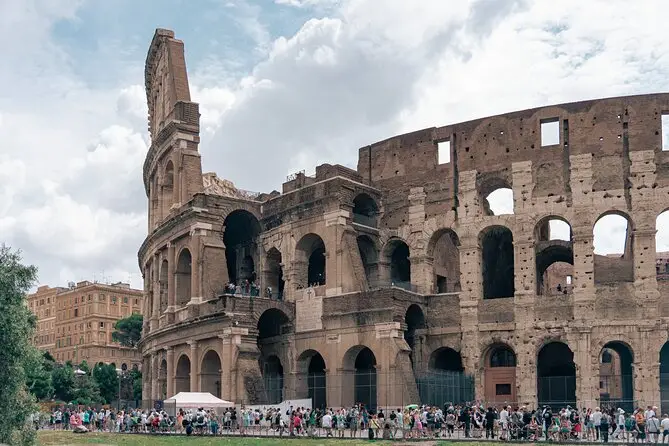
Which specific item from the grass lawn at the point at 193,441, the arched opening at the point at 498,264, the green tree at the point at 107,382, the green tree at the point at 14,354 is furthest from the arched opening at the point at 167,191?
the green tree at the point at 14,354

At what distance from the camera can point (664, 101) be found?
39.4 meters

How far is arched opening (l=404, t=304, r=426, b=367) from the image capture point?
140ft

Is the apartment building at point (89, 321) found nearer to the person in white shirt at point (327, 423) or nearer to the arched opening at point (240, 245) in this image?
the arched opening at point (240, 245)

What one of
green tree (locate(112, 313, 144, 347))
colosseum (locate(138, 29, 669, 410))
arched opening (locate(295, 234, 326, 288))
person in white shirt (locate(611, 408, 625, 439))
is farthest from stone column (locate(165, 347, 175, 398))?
green tree (locate(112, 313, 144, 347))

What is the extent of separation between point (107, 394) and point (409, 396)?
142 ft

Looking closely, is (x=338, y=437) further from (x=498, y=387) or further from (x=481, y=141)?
(x=481, y=141)

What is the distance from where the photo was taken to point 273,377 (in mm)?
46125

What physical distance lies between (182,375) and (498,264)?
16.8 m

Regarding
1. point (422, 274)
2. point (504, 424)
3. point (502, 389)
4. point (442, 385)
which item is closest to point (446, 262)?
point (422, 274)

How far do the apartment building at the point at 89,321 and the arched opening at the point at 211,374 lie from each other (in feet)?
169

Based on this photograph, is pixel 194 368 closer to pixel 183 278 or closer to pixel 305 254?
pixel 183 278

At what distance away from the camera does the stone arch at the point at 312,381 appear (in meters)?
42.9

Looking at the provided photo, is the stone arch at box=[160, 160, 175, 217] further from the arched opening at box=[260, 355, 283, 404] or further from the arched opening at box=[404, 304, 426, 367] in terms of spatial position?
the arched opening at box=[404, 304, 426, 367]

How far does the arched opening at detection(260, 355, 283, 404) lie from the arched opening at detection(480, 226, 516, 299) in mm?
10416
